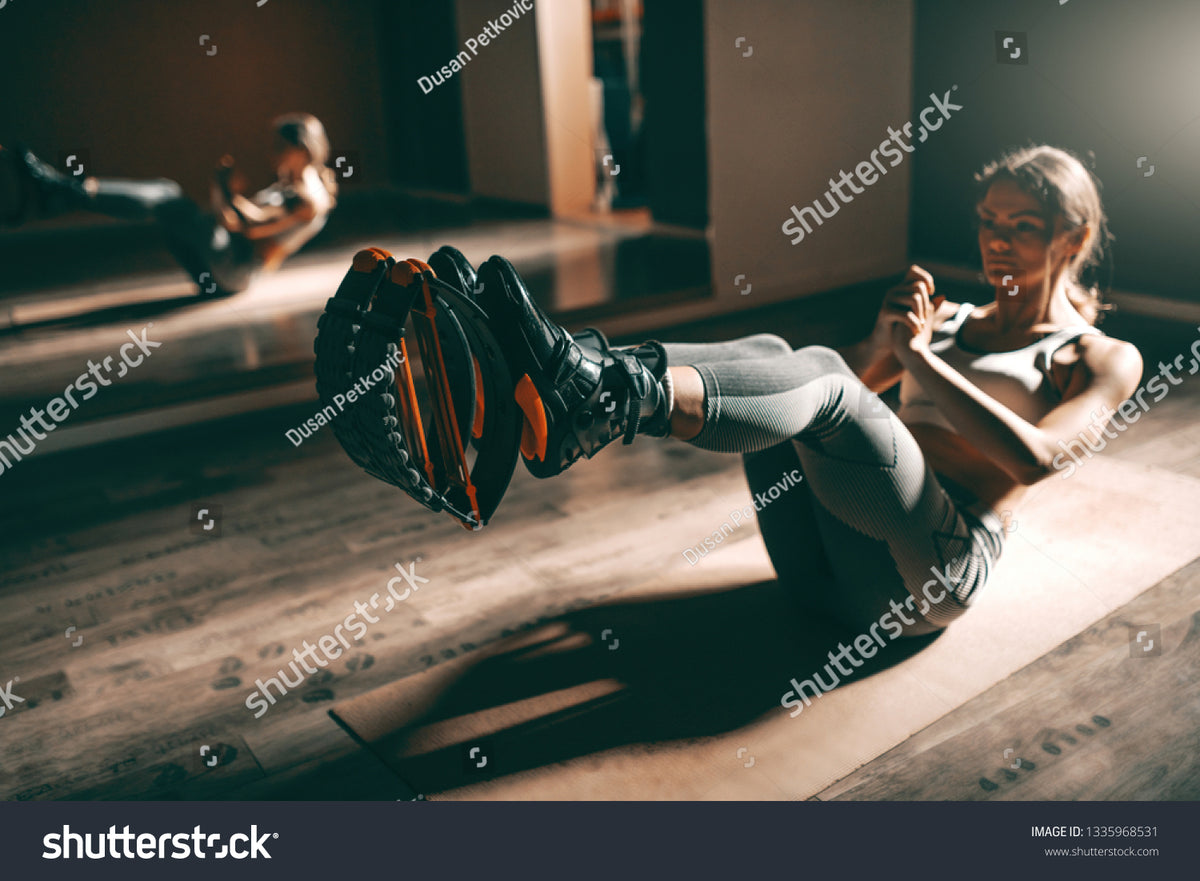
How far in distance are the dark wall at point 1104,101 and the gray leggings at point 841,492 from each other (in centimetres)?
264

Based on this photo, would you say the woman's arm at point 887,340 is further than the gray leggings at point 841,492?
Yes

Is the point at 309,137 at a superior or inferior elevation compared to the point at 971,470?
superior

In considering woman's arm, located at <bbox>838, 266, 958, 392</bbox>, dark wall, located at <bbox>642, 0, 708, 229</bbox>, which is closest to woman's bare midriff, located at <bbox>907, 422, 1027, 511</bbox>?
woman's arm, located at <bbox>838, 266, 958, 392</bbox>

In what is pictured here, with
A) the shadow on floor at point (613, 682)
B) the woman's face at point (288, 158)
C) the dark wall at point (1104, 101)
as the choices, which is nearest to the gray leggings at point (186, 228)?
the woman's face at point (288, 158)

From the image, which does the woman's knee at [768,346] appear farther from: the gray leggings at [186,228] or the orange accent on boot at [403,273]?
the gray leggings at [186,228]

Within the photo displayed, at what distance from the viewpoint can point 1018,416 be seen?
1.72 metres

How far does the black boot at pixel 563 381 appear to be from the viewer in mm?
1396

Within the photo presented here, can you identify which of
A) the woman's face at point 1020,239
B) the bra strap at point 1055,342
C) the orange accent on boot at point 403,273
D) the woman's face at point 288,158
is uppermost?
the orange accent on boot at point 403,273

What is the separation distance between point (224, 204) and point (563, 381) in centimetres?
258

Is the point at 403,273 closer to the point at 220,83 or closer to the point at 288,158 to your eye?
the point at 220,83

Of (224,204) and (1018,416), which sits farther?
(224,204)

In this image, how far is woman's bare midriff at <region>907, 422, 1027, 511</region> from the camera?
1.87m

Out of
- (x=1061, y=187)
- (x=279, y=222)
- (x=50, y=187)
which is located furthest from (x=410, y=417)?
(x=279, y=222)
